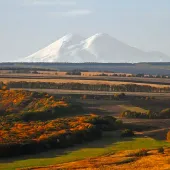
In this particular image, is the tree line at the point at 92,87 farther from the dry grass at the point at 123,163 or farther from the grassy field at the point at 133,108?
the dry grass at the point at 123,163

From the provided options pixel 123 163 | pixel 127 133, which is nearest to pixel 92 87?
pixel 127 133

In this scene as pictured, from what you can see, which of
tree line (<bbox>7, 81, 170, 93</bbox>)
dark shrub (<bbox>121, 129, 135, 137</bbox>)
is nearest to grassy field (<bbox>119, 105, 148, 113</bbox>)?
dark shrub (<bbox>121, 129, 135, 137</bbox>)

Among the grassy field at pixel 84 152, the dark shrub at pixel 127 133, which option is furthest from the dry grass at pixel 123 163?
the dark shrub at pixel 127 133

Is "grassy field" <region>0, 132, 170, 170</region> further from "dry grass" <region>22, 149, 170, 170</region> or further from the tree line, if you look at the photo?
the tree line

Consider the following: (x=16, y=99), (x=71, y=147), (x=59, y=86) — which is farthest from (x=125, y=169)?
(x=59, y=86)

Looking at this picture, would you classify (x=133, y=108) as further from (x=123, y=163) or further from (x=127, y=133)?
(x=123, y=163)

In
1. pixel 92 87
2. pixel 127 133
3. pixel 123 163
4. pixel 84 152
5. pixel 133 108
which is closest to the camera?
pixel 123 163

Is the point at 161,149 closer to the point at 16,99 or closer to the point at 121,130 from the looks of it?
the point at 121,130
